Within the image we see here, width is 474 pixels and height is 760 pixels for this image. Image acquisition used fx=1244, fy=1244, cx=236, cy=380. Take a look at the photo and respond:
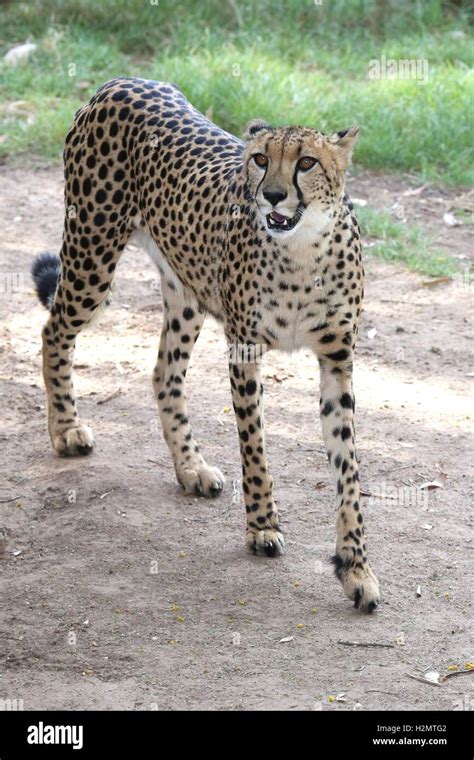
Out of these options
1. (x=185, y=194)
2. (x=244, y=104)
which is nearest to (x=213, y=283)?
(x=185, y=194)

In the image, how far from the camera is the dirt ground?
376 centimetres

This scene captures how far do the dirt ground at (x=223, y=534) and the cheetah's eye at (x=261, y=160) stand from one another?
4.64 feet

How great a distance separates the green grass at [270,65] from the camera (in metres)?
8.02

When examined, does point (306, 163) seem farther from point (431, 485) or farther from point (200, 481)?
point (431, 485)

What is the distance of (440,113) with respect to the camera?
811cm

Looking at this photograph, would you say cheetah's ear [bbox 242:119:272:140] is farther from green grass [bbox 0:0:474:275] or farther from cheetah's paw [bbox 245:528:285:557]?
green grass [bbox 0:0:474:275]

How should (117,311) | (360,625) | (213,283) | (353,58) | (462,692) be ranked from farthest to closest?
(353,58)
(117,311)
(213,283)
(360,625)
(462,692)

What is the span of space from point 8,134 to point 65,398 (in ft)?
11.9

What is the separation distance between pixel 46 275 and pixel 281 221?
5.92 ft

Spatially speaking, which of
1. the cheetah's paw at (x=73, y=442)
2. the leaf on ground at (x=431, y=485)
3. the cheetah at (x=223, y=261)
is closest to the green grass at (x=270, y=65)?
the cheetah at (x=223, y=261)

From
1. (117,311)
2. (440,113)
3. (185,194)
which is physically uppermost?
(185,194)

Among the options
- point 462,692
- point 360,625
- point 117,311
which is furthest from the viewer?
point 117,311

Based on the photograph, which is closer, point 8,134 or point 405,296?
point 405,296

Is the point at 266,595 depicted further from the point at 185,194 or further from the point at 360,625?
the point at 185,194
